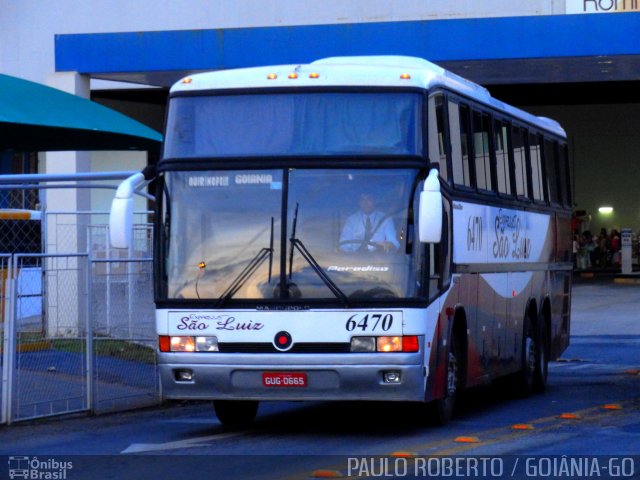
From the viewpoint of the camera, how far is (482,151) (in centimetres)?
1415

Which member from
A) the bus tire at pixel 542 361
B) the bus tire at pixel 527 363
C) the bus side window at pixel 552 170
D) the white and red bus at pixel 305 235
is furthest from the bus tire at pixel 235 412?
the bus side window at pixel 552 170

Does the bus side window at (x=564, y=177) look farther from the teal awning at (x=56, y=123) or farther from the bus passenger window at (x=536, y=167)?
the teal awning at (x=56, y=123)

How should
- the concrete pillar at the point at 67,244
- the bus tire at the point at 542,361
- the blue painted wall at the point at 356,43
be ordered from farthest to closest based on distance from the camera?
the blue painted wall at the point at 356,43 → the bus tire at the point at 542,361 → the concrete pillar at the point at 67,244

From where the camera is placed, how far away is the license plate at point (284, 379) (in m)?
11.4

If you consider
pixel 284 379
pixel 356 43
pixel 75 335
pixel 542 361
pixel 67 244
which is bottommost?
pixel 542 361

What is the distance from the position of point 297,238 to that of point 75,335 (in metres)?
3.44

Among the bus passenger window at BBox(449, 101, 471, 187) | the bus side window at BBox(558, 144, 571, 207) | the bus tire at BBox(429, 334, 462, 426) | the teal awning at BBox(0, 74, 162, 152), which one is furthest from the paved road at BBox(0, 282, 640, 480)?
the bus side window at BBox(558, 144, 571, 207)

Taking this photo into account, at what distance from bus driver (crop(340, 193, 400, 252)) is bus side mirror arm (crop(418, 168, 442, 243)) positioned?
0.39m

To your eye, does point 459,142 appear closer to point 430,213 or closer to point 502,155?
point 502,155

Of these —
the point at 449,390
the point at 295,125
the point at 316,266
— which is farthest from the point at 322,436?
the point at 295,125

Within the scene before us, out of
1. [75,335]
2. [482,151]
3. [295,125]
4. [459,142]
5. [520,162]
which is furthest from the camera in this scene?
[520,162]

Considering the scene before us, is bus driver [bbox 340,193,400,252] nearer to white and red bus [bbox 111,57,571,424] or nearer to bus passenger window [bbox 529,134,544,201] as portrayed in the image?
white and red bus [bbox 111,57,571,424]

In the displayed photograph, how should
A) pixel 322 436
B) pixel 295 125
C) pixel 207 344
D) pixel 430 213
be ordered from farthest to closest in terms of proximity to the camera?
pixel 322 436, pixel 295 125, pixel 207 344, pixel 430 213

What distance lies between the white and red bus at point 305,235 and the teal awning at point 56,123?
24.7 inches
